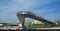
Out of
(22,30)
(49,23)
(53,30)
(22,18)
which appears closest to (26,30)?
(22,30)

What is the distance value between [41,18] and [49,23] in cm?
547

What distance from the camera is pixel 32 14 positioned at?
115 feet

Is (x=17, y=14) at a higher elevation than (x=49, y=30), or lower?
higher

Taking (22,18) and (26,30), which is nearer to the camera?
(26,30)

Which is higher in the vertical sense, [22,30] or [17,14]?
[17,14]

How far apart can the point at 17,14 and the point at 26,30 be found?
470 cm

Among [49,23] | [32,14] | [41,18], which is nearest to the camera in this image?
[32,14]

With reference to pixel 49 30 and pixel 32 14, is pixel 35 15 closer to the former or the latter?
pixel 32 14

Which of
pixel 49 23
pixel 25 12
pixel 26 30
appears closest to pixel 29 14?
pixel 25 12

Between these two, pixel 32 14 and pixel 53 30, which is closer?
pixel 53 30

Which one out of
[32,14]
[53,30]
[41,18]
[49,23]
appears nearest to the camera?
[53,30]

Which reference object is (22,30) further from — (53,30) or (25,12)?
(53,30)

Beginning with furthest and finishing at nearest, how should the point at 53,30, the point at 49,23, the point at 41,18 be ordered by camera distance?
the point at 49,23 → the point at 41,18 → the point at 53,30

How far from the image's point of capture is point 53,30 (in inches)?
1289
